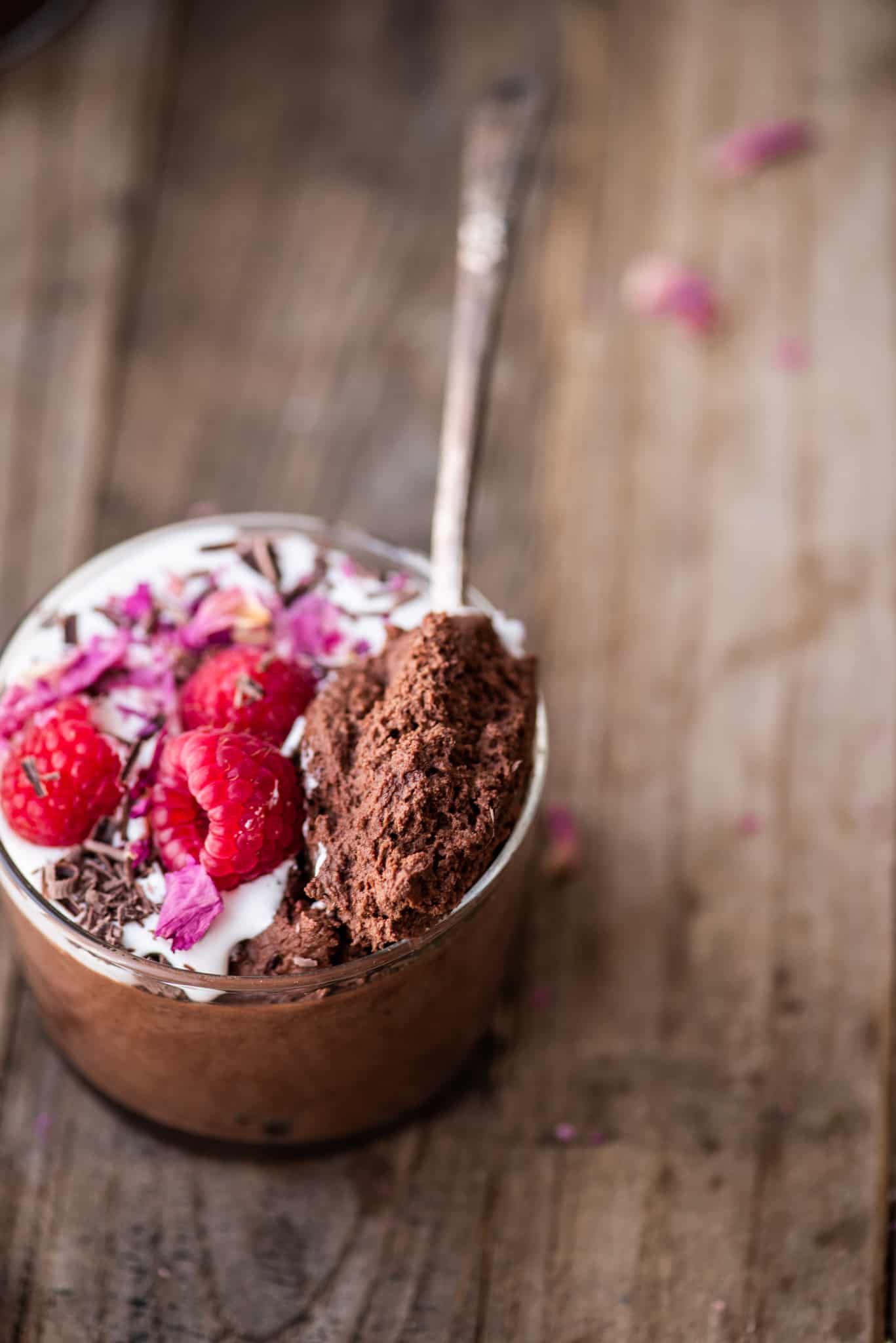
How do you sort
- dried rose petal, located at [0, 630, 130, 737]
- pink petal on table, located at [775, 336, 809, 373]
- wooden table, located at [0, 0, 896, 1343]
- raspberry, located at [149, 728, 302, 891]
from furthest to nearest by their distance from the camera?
pink petal on table, located at [775, 336, 809, 373] → wooden table, located at [0, 0, 896, 1343] → dried rose petal, located at [0, 630, 130, 737] → raspberry, located at [149, 728, 302, 891]

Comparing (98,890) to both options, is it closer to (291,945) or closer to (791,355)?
(291,945)

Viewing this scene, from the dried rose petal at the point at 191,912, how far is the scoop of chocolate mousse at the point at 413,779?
77mm

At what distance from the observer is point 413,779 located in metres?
0.99

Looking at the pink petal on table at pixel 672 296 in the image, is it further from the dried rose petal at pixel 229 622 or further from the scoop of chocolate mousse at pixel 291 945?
the scoop of chocolate mousse at pixel 291 945

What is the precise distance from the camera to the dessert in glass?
3.27 ft

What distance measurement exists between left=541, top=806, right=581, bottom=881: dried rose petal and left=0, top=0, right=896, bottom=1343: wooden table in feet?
0.06

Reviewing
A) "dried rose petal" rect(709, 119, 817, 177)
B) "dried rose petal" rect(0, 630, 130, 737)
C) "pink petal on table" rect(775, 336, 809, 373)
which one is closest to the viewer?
"dried rose petal" rect(0, 630, 130, 737)

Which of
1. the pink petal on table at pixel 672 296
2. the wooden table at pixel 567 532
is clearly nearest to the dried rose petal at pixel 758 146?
the wooden table at pixel 567 532

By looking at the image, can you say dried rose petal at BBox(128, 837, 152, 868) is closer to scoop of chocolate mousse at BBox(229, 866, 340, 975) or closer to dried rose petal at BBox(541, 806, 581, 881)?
scoop of chocolate mousse at BBox(229, 866, 340, 975)

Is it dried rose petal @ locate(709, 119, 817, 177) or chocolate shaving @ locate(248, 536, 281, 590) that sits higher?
dried rose petal @ locate(709, 119, 817, 177)

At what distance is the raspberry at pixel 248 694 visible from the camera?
1.08 meters

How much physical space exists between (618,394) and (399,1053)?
95 centimetres

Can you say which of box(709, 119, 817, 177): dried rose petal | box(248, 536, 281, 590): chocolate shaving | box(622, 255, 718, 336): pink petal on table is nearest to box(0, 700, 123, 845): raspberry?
box(248, 536, 281, 590): chocolate shaving

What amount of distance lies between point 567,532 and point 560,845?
417 mm
